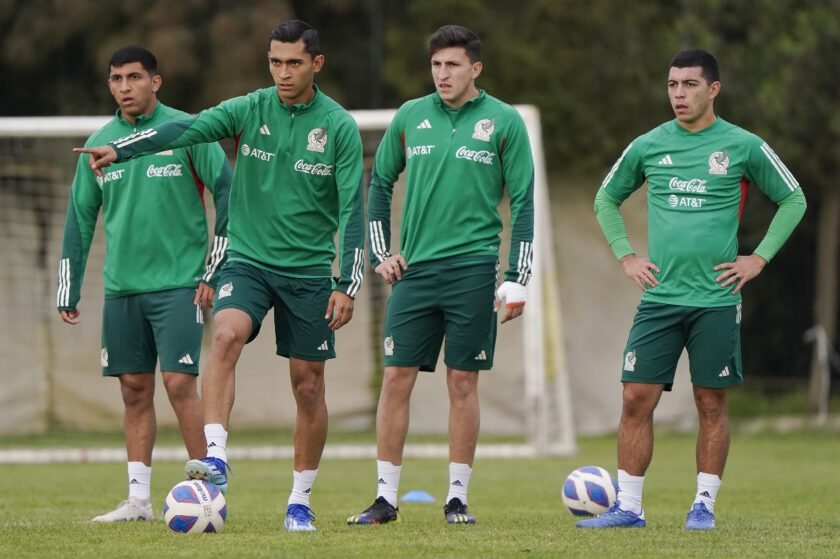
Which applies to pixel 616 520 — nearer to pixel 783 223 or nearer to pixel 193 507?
pixel 783 223

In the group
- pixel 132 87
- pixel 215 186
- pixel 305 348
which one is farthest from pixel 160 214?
pixel 305 348

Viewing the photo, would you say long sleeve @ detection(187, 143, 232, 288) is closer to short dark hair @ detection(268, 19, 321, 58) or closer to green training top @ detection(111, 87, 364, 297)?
green training top @ detection(111, 87, 364, 297)

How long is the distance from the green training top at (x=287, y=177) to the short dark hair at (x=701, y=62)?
5.85ft

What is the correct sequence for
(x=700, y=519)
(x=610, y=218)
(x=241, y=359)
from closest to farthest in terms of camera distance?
(x=700, y=519)
(x=610, y=218)
(x=241, y=359)

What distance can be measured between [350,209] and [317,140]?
423mm

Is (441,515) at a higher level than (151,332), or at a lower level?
lower

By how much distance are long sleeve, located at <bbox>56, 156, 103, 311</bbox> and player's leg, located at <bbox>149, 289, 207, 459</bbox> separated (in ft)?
1.86

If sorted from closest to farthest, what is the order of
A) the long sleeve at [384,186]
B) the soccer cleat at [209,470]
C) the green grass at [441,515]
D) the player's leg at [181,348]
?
1. the green grass at [441,515]
2. the soccer cleat at [209,470]
3. the long sleeve at [384,186]
4. the player's leg at [181,348]

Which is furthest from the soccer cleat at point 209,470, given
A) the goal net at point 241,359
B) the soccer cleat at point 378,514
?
the goal net at point 241,359

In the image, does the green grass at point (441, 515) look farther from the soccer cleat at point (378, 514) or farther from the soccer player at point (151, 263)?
the soccer player at point (151, 263)

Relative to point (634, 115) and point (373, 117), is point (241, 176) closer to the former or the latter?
point (373, 117)

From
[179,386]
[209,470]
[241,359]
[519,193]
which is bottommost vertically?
[241,359]

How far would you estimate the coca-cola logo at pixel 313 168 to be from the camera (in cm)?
784

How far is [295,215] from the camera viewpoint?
788cm
